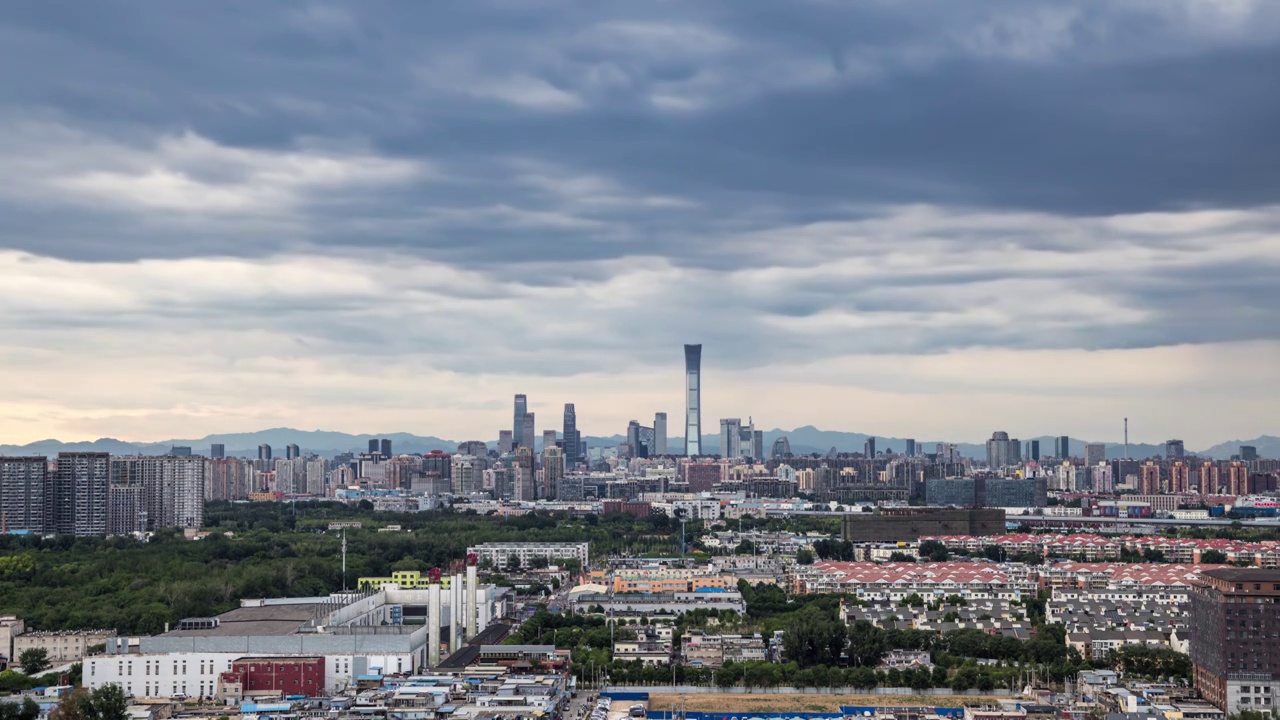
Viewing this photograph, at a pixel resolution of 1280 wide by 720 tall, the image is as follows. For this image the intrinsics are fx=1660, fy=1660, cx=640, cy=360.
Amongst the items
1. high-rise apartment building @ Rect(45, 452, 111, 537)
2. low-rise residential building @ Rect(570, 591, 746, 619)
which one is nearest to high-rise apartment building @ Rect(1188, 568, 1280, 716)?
low-rise residential building @ Rect(570, 591, 746, 619)

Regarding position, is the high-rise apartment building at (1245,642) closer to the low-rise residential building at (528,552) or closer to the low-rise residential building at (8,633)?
the low-rise residential building at (8,633)

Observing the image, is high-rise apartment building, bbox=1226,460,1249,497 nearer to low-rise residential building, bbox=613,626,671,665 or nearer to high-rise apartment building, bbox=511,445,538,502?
high-rise apartment building, bbox=511,445,538,502

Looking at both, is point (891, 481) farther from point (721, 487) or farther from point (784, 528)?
point (784, 528)

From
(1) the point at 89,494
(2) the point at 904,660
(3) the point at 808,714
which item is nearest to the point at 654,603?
(2) the point at 904,660

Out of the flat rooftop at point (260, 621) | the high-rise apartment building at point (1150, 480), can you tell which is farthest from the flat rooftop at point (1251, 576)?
the high-rise apartment building at point (1150, 480)

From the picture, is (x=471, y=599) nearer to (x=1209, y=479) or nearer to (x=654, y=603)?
(x=654, y=603)

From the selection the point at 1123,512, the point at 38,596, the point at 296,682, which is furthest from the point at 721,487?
the point at 296,682
